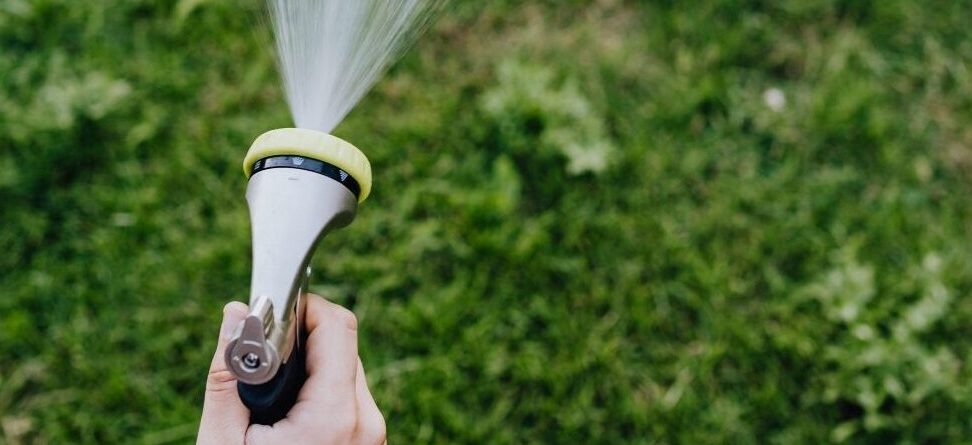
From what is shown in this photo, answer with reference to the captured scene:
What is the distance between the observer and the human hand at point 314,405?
1.40m

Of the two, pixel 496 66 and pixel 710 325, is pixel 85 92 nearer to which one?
pixel 496 66

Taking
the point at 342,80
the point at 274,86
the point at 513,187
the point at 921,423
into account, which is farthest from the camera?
the point at 274,86

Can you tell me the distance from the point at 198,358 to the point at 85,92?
994 mm

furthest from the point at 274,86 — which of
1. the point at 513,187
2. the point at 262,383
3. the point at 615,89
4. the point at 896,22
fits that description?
the point at 896,22

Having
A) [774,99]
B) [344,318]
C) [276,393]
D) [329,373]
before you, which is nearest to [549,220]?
[774,99]

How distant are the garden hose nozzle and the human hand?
5 centimetres

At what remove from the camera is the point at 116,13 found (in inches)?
125

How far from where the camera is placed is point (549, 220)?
9.29 feet

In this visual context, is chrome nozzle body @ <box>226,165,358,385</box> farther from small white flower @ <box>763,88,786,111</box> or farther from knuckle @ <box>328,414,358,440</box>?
small white flower @ <box>763,88,786,111</box>

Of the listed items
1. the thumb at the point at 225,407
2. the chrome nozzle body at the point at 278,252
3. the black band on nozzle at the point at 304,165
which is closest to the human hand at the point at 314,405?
the thumb at the point at 225,407

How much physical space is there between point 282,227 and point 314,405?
316 millimetres

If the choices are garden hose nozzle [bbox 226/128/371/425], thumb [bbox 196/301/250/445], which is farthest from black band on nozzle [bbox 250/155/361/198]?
thumb [bbox 196/301/250/445]

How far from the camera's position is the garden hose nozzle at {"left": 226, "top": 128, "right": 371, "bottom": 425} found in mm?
1241

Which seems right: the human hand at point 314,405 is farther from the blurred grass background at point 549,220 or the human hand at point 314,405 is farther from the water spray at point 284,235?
the blurred grass background at point 549,220
